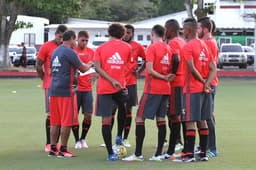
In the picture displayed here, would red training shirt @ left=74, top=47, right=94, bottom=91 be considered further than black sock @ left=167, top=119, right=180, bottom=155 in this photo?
Yes

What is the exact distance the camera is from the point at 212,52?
10.1 meters

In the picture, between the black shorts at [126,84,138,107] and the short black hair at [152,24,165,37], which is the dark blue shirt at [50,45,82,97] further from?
the black shorts at [126,84,138,107]

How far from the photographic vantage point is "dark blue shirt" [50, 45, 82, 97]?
9.95 meters

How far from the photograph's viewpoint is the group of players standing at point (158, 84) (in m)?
9.57

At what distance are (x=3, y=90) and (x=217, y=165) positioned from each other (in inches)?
650

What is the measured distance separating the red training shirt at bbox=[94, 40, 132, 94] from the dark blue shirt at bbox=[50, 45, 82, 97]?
1.58 feet

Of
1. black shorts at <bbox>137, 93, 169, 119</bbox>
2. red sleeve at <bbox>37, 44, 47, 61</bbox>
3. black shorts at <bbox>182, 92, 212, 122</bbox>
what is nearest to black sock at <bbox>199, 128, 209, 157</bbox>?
black shorts at <bbox>182, 92, 212, 122</bbox>

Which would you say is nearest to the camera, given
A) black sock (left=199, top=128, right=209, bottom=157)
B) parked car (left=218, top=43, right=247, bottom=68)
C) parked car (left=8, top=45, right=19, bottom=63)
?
black sock (left=199, top=128, right=209, bottom=157)

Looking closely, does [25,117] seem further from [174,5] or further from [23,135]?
[174,5]

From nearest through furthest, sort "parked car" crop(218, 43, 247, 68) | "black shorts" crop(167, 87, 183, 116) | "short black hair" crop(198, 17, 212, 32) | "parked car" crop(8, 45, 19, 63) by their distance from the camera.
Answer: "short black hair" crop(198, 17, 212, 32)
"black shorts" crop(167, 87, 183, 116)
"parked car" crop(218, 43, 247, 68)
"parked car" crop(8, 45, 19, 63)

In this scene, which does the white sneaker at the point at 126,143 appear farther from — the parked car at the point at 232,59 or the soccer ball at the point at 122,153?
the parked car at the point at 232,59

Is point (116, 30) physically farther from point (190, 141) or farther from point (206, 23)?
point (190, 141)

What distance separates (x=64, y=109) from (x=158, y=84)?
1519 mm

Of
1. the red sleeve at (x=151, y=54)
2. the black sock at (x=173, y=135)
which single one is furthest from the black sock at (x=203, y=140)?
the red sleeve at (x=151, y=54)
